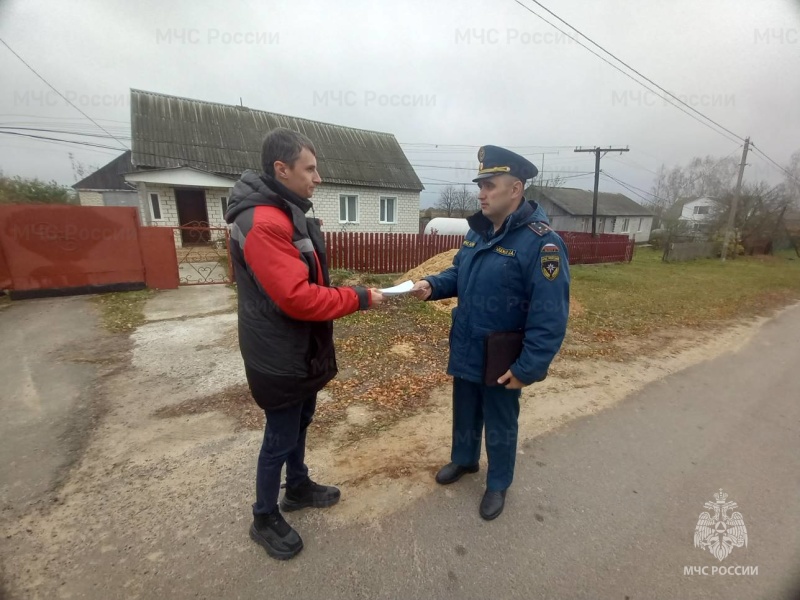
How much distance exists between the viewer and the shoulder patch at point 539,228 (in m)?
1.95

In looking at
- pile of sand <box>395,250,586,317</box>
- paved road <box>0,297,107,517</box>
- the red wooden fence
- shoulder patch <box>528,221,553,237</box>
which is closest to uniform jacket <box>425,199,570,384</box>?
shoulder patch <box>528,221,553,237</box>

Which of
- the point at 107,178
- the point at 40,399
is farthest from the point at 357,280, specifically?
the point at 107,178

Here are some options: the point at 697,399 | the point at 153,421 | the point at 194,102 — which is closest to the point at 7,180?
the point at 194,102

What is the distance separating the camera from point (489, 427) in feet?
7.34

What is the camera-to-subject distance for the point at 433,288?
95.3 inches

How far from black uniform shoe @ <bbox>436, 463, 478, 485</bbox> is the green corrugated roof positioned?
38.1 ft

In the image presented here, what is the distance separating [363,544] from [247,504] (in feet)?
2.56

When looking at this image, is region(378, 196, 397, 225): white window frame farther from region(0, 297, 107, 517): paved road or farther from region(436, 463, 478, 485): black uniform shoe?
region(436, 463, 478, 485): black uniform shoe

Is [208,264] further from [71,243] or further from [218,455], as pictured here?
[218,455]

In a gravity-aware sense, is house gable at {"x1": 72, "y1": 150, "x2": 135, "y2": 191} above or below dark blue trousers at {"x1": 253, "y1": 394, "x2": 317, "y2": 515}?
above

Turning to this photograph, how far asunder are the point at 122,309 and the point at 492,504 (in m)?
6.95

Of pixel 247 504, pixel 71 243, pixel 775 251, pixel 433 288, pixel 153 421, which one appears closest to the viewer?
pixel 247 504

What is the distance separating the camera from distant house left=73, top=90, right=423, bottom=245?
41.3 feet

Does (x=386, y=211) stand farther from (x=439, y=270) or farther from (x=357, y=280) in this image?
(x=439, y=270)
